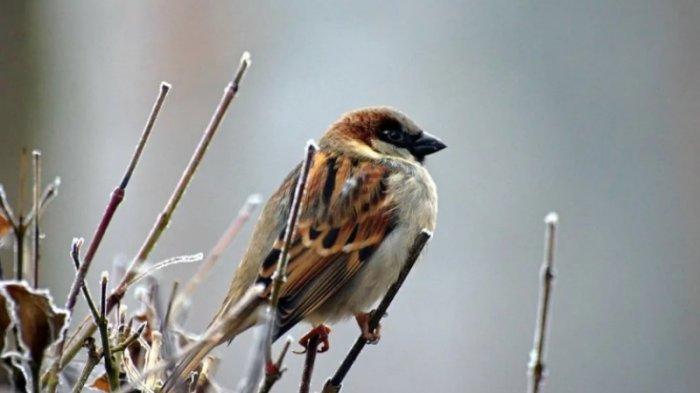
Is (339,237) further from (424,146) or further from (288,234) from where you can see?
(288,234)

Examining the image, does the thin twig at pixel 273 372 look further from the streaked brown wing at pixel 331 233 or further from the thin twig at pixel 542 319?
the streaked brown wing at pixel 331 233

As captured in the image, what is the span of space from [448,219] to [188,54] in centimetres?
195

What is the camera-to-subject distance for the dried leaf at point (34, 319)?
1024 mm

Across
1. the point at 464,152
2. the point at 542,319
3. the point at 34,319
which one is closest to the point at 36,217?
the point at 34,319

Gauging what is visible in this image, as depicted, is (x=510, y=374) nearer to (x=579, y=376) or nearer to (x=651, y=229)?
(x=579, y=376)

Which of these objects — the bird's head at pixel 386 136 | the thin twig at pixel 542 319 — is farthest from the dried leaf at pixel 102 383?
the bird's head at pixel 386 136

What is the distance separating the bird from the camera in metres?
2.45

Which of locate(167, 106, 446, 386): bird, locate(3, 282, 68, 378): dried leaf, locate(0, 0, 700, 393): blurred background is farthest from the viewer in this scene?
locate(0, 0, 700, 393): blurred background

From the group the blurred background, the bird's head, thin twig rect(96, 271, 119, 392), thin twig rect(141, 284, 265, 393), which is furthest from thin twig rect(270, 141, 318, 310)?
the blurred background

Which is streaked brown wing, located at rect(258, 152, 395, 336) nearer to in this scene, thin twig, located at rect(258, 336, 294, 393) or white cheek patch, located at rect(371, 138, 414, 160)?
white cheek patch, located at rect(371, 138, 414, 160)

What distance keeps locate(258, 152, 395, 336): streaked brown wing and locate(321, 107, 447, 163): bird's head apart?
0.77 feet

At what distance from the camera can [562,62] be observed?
5652mm

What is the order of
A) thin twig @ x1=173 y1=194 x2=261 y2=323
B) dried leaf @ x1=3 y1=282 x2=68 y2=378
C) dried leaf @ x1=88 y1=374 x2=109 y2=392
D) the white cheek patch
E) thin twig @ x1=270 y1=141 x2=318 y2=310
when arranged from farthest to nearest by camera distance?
the white cheek patch < thin twig @ x1=173 y1=194 x2=261 y2=323 < dried leaf @ x1=88 y1=374 x2=109 y2=392 < thin twig @ x1=270 y1=141 x2=318 y2=310 < dried leaf @ x1=3 y1=282 x2=68 y2=378

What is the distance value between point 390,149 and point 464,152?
9.29 ft
